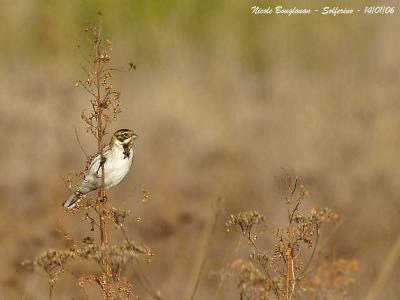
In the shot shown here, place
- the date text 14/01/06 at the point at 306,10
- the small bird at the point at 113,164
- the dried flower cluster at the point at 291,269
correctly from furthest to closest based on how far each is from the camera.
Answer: the date text 14/01/06 at the point at 306,10 → the small bird at the point at 113,164 → the dried flower cluster at the point at 291,269

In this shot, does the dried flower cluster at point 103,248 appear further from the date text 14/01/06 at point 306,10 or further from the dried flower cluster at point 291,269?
the date text 14/01/06 at point 306,10

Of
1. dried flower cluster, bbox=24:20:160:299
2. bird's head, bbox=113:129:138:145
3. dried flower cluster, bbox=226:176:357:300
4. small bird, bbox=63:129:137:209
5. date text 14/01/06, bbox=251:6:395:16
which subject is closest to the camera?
dried flower cluster, bbox=226:176:357:300

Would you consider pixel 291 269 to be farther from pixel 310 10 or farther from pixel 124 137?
pixel 310 10

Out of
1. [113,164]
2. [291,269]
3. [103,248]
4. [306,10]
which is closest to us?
[103,248]

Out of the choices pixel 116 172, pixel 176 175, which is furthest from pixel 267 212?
pixel 116 172

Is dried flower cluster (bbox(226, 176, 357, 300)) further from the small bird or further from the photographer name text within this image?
the photographer name text

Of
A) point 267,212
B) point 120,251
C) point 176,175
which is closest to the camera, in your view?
point 120,251

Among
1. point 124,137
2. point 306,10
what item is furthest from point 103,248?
point 306,10

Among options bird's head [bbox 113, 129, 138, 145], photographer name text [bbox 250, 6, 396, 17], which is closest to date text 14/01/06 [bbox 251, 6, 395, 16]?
photographer name text [bbox 250, 6, 396, 17]

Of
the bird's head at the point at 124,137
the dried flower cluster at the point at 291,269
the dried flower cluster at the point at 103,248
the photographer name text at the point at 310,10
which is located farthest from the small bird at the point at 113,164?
the photographer name text at the point at 310,10

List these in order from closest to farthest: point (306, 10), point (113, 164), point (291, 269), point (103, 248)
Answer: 1. point (103, 248)
2. point (291, 269)
3. point (113, 164)
4. point (306, 10)

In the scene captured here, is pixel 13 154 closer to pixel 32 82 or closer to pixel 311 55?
pixel 32 82

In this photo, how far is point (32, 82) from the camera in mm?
12648

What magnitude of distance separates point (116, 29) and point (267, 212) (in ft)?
13.0
